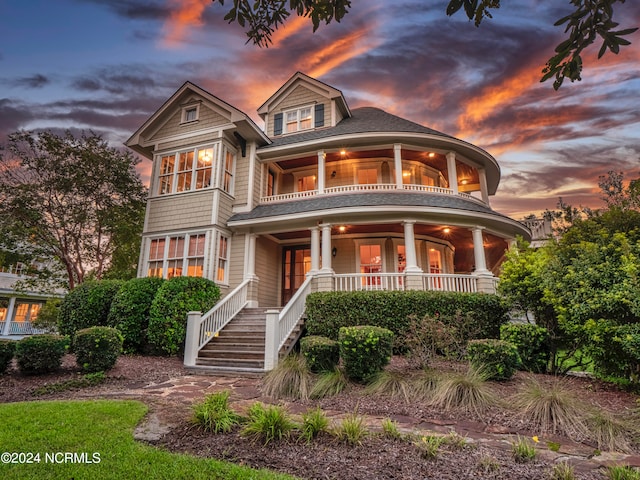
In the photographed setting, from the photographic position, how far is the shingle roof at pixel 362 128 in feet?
40.8

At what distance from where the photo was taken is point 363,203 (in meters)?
11.1

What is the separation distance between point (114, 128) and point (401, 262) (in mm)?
15143

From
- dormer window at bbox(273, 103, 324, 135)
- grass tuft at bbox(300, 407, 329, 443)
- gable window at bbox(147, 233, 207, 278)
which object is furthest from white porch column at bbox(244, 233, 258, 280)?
grass tuft at bbox(300, 407, 329, 443)

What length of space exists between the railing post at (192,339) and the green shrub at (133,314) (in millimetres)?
1943

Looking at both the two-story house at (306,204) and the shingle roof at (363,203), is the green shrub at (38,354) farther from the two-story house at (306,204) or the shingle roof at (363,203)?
the shingle roof at (363,203)

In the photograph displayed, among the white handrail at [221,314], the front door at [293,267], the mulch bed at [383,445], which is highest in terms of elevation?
the front door at [293,267]

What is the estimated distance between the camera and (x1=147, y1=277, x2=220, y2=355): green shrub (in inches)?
360

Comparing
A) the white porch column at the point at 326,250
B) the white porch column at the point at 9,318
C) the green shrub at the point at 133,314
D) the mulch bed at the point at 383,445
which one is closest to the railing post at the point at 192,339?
the green shrub at the point at 133,314

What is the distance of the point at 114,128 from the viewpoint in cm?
1585

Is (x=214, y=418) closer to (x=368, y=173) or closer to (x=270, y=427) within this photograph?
(x=270, y=427)

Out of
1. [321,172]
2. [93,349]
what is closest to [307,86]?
[321,172]

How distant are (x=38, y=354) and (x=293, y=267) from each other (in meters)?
8.80

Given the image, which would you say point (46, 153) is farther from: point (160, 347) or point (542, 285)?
point (542, 285)

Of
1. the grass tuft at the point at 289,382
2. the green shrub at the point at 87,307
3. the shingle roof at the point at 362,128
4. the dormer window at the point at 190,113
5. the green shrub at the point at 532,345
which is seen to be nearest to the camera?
the grass tuft at the point at 289,382
